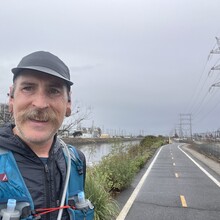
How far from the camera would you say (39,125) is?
1.95 m

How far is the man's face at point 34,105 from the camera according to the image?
1.93 m

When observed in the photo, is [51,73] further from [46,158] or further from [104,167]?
[104,167]

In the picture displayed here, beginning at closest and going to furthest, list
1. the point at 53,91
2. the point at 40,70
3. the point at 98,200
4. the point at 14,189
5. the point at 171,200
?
the point at 14,189 → the point at 40,70 → the point at 53,91 → the point at 98,200 → the point at 171,200

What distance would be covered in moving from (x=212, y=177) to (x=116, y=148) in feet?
19.1

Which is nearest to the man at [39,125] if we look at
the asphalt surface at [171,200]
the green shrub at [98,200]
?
the green shrub at [98,200]

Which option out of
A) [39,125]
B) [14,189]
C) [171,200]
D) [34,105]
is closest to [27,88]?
[34,105]

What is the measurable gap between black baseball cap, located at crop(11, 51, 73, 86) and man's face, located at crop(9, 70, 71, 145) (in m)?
0.04

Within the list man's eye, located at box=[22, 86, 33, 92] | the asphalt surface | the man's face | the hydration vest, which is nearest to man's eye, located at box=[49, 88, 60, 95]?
the man's face

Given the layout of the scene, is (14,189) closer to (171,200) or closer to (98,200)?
(98,200)

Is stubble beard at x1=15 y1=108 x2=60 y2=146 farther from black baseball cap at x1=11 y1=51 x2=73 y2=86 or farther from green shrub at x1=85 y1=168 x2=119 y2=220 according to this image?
green shrub at x1=85 y1=168 x2=119 y2=220

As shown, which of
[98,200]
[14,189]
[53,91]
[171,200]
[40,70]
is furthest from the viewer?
[171,200]

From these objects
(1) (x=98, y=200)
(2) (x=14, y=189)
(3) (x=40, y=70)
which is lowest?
(1) (x=98, y=200)

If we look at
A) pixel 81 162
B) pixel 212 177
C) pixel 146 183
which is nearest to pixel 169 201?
pixel 146 183

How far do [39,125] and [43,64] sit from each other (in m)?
0.32
